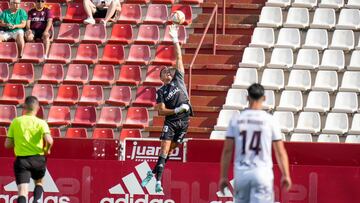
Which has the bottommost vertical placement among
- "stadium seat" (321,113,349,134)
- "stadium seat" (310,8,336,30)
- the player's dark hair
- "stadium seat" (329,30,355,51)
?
"stadium seat" (321,113,349,134)

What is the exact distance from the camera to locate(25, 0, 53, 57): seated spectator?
76.8 feet

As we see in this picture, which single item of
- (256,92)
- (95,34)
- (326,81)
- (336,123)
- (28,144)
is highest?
(95,34)

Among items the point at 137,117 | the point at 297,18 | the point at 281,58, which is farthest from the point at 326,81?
the point at 137,117

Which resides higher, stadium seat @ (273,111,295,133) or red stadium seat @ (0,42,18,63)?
red stadium seat @ (0,42,18,63)

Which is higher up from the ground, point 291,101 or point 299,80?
point 299,80

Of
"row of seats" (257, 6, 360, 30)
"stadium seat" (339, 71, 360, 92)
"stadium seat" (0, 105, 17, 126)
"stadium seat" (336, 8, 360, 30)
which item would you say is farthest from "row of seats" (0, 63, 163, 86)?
"stadium seat" (336, 8, 360, 30)

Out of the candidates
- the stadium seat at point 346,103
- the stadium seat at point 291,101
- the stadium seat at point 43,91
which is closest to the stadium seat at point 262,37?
the stadium seat at point 291,101

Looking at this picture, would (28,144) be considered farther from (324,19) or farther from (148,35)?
(324,19)

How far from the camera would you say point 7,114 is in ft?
73.6

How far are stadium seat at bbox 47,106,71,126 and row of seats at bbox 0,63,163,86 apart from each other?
0.74 m

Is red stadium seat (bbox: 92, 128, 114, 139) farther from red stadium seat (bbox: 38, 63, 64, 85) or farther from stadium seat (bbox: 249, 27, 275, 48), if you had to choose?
stadium seat (bbox: 249, 27, 275, 48)

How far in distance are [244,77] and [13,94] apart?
4.42 meters

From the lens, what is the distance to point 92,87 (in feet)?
74.0

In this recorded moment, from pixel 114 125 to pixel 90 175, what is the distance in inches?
116
